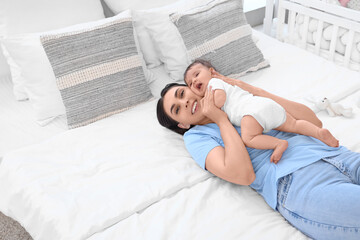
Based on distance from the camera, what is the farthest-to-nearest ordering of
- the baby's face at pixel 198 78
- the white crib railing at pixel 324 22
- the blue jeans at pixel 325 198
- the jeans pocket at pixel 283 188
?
the white crib railing at pixel 324 22, the baby's face at pixel 198 78, the jeans pocket at pixel 283 188, the blue jeans at pixel 325 198

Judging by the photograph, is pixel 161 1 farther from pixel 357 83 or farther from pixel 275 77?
pixel 357 83

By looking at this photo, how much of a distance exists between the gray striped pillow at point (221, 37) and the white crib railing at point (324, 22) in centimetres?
53

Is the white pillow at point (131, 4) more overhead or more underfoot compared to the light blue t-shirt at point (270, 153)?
more overhead

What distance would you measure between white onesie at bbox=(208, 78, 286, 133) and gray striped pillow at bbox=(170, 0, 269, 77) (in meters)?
0.46

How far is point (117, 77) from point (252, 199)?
858 millimetres

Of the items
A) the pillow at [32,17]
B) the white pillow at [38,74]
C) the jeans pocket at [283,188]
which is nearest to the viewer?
the jeans pocket at [283,188]

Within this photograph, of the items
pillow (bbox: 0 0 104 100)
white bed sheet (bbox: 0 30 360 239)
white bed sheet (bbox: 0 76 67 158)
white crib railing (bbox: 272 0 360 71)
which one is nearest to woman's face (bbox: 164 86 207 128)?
white bed sheet (bbox: 0 30 360 239)

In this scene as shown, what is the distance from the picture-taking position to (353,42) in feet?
6.82

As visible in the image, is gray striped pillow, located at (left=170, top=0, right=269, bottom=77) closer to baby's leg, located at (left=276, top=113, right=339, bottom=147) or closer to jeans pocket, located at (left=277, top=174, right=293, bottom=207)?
baby's leg, located at (left=276, top=113, right=339, bottom=147)

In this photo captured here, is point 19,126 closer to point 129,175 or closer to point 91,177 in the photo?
point 91,177

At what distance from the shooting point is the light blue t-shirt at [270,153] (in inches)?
46.9

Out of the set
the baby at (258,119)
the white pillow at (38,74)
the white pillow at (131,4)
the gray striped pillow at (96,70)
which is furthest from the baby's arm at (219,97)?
the white pillow at (131,4)

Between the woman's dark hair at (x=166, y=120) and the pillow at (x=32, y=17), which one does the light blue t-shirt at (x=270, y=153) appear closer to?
the woman's dark hair at (x=166, y=120)

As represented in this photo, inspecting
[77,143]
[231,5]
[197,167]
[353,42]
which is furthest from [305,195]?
[353,42]
